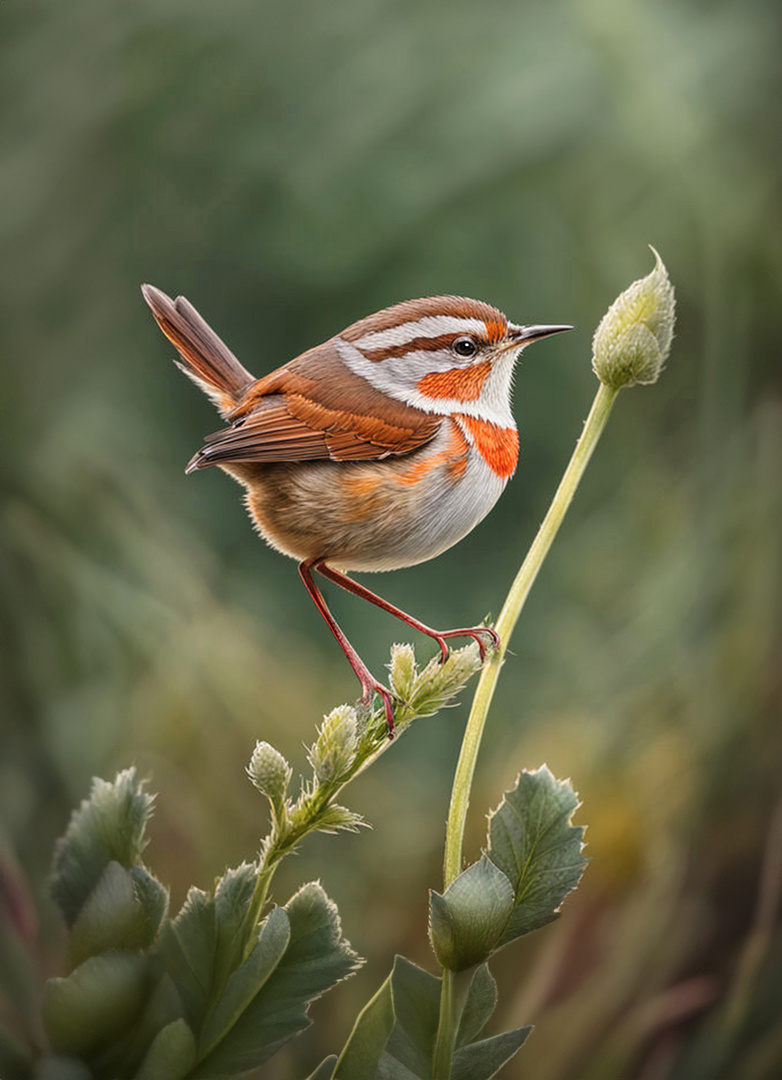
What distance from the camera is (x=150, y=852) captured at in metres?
0.42

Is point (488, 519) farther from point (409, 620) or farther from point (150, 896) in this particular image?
point (150, 896)

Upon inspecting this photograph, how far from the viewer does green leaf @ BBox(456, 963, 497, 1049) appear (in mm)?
337

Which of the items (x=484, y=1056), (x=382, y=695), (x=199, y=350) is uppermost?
(x=199, y=350)

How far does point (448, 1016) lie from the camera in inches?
13.0

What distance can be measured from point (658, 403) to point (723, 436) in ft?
0.13

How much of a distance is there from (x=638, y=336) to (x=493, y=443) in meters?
0.09

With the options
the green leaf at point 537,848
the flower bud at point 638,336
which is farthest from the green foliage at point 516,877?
the flower bud at point 638,336

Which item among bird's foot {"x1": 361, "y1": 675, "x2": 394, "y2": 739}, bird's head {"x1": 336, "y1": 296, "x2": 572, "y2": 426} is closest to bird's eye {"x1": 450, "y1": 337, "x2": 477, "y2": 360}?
bird's head {"x1": 336, "y1": 296, "x2": 572, "y2": 426}

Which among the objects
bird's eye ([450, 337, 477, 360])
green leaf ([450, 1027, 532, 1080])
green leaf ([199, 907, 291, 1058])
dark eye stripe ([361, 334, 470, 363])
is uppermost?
dark eye stripe ([361, 334, 470, 363])

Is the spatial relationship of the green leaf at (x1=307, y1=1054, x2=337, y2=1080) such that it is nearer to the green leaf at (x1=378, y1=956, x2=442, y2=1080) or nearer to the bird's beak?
the green leaf at (x1=378, y1=956, x2=442, y2=1080)

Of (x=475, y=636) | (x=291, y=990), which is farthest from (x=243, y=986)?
(x=475, y=636)

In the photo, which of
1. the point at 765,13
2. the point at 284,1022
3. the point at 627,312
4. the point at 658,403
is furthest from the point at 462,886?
the point at 765,13

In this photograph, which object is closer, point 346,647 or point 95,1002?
point 95,1002

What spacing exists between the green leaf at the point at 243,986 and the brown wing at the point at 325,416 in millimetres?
152
